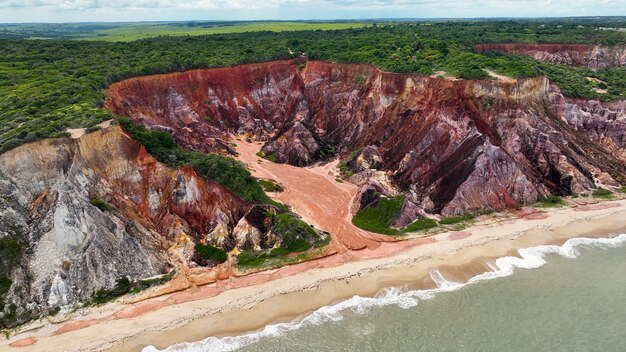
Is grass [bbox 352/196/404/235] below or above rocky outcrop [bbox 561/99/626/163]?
below

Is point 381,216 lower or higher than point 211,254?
higher

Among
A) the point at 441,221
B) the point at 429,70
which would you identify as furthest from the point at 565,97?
the point at 441,221

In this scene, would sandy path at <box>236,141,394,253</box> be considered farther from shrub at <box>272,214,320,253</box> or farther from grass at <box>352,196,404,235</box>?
shrub at <box>272,214,320,253</box>

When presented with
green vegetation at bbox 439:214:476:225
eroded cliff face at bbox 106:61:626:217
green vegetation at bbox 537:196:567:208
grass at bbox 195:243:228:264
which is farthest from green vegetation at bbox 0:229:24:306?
green vegetation at bbox 537:196:567:208

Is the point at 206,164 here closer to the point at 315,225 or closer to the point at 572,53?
the point at 315,225

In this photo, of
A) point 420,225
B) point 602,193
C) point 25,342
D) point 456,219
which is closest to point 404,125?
point 456,219
